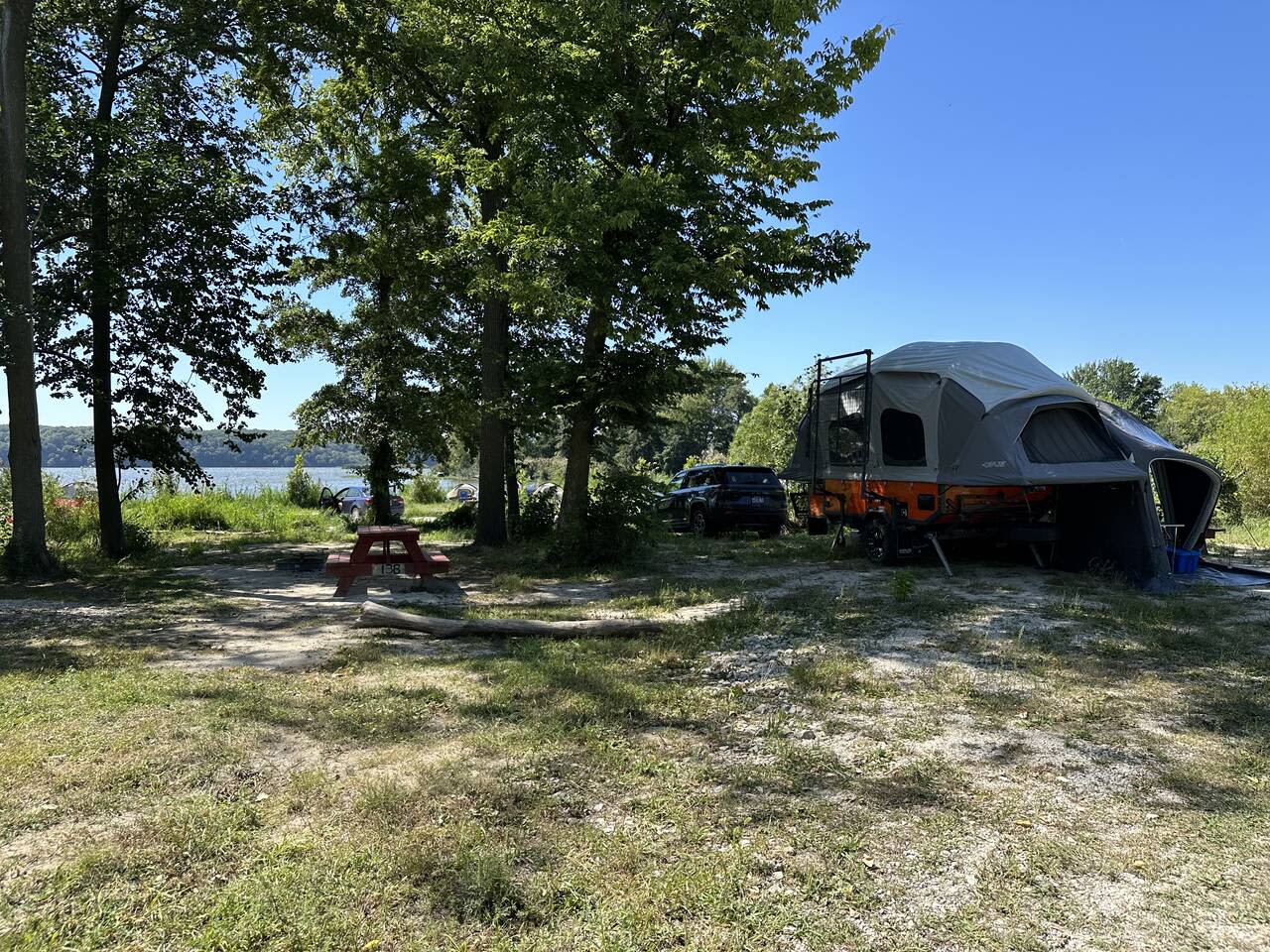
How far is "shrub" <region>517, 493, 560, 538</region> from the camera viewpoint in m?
15.9

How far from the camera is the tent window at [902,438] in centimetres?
1114

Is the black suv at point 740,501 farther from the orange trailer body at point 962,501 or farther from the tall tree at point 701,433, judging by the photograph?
the tall tree at point 701,433

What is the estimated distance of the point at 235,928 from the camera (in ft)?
8.62

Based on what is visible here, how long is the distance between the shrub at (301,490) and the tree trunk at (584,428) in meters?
19.4

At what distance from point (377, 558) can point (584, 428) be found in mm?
4450

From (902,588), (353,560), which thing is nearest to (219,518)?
(353,560)

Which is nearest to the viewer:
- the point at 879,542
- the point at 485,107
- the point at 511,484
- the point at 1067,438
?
the point at 1067,438

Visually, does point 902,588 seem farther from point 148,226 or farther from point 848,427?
Answer: point 148,226

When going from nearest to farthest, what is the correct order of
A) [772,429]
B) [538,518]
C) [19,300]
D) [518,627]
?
[518,627], [19,300], [538,518], [772,429]

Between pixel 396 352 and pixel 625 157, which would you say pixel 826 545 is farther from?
pixel 396 352

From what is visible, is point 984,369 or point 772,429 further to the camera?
point 772,429

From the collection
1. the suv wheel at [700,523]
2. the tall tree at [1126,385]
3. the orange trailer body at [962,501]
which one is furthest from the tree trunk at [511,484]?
the tall tree at [1126,385]

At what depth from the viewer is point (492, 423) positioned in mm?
15359

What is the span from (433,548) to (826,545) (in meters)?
7.70
